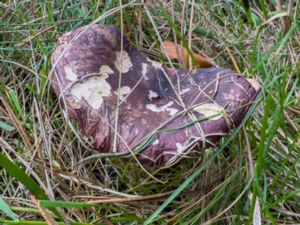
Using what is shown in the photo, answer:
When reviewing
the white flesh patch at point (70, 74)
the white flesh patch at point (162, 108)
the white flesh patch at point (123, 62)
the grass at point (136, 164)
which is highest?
the white flesh patch at point (70, 74)

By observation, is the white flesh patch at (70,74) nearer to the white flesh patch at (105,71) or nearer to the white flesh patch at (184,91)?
the white flesh patch at (105,71)

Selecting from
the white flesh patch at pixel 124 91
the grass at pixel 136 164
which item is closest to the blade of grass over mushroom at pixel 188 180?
the grass at pixel 136 164

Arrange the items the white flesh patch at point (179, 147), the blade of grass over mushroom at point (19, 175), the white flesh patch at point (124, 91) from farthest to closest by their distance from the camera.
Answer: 1. the white flesh patch at point (124, 91)
2. the white flesh patch at point (179, 147)
3. the blade of grass over mushroom at point (19, 175)

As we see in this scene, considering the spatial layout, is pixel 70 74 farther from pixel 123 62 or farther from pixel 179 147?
pixel 179 147

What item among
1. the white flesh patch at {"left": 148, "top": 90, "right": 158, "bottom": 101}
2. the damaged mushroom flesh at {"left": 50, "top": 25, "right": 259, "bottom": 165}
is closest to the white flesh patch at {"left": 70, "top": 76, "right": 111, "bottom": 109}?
the damaged mushroom flesh at {"left": 50, "top": 25, "right": 259, "bottom": 165}

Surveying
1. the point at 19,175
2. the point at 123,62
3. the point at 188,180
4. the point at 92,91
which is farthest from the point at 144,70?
the point at 19,175

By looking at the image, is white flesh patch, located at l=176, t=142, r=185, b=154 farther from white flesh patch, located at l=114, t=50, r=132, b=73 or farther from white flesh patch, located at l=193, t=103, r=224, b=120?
white flesh patch, located at l=114, t=50, r=132, b=73

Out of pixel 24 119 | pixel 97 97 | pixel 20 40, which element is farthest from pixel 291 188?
pixel 20 40
